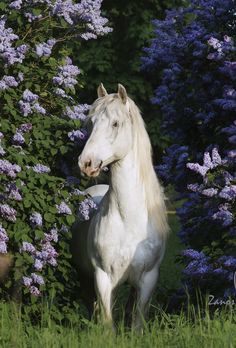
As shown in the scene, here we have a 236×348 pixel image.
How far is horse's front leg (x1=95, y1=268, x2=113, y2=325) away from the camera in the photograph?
24.4 feet

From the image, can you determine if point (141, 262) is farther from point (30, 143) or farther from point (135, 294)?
point (30, 143)

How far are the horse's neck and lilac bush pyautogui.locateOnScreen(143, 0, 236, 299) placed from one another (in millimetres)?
437

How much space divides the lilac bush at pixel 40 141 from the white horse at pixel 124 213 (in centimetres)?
37

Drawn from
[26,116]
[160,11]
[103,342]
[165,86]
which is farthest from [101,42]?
[103,342]

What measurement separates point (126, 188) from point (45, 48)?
4.45ft

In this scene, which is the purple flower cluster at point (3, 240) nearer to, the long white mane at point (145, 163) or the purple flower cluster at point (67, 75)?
the long white mane at point (145, 163)

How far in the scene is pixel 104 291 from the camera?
7438mm

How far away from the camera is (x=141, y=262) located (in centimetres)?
745

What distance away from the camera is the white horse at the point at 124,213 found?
292 inches

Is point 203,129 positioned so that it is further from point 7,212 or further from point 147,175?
point 7,212

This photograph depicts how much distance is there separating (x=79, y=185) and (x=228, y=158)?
4.32 feet

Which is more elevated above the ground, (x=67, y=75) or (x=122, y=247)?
(x=67, y=75)

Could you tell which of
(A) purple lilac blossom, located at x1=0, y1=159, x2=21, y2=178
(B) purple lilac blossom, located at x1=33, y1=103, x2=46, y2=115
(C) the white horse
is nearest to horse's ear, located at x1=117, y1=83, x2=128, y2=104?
(C) the white horse

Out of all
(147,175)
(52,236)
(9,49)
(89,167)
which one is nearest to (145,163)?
(147,175)
